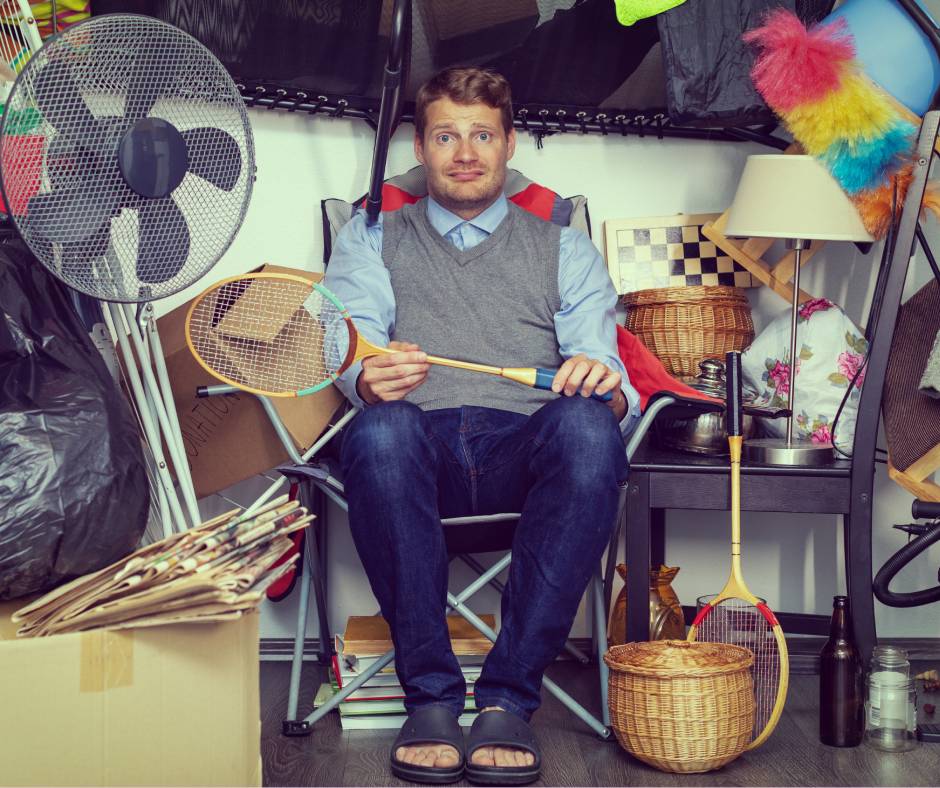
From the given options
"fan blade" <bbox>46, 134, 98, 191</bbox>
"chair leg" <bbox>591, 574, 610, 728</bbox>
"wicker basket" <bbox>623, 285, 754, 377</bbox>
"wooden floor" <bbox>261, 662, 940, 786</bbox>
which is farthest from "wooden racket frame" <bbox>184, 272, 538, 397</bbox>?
"wicker basket" <bbox>623, 285, 754, 377</bbox>

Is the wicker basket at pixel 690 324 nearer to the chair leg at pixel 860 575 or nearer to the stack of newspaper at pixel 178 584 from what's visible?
the chair leg at pixel 860 575

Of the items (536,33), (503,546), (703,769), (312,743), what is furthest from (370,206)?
(703,769)

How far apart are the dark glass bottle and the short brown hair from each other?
1.25 meters

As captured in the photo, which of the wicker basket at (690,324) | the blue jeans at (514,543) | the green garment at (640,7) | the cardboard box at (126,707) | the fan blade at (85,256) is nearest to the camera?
the cardboard box at (126,707)

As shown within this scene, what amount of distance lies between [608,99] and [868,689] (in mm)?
1480

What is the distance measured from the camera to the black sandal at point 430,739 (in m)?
1.91

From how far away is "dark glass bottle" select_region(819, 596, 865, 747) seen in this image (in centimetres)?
212

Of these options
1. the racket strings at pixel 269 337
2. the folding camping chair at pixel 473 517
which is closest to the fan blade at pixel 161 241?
the racket strings at pixel 269 337

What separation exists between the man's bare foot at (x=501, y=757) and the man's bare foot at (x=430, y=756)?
4cm

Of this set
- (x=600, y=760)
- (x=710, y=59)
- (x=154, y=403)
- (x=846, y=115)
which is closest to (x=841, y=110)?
(x=846, y=115)

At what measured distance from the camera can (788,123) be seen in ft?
8.30

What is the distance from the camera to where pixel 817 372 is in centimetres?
256

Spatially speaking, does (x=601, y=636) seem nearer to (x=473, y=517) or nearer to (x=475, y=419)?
(x=473, y=517)

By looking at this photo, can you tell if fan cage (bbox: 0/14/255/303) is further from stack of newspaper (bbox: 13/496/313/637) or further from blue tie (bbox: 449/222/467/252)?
blue tie (bbox: 449/222/467/252)
